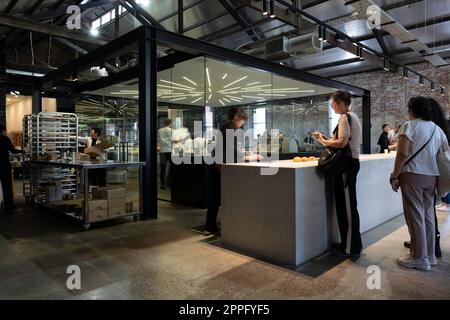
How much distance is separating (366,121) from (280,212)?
8.42 meters

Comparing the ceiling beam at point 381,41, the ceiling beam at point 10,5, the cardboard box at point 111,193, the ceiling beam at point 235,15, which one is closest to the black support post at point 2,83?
the ceiling beam at point 10,5

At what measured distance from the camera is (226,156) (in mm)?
3773

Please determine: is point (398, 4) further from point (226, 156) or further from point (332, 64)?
point (226, 156)

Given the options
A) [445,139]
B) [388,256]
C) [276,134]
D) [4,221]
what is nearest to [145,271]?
[388,256]

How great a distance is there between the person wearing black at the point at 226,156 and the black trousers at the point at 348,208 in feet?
3.48

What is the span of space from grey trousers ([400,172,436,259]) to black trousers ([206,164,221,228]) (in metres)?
1.98

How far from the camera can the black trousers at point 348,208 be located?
307 centimetres

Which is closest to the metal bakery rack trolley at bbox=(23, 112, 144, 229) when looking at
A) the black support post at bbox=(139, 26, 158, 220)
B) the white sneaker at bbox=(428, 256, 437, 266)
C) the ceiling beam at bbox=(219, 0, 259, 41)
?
the black support post at bbox=(139, 26, 158, 220)

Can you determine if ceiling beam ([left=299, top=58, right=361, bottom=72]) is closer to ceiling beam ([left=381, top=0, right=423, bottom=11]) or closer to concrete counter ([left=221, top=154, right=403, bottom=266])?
ceiling beam ([left=381, top=0, right=423, bottom=11])

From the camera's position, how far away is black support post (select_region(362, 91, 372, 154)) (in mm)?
10000

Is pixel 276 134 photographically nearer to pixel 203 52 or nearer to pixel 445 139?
pixel 203 52

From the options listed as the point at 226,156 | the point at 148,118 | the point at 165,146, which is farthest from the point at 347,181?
the point at 165,146

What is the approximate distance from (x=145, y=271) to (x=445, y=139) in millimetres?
2772

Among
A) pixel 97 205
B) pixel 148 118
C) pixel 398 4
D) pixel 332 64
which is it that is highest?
pixel 398 4
